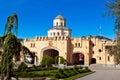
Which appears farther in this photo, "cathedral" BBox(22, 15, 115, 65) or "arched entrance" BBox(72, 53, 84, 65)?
"arched entrance" BBox(72, 53, 84, 65)

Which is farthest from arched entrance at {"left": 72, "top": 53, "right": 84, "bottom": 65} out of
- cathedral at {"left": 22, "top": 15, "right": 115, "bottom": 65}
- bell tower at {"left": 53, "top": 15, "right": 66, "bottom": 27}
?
bell tower at {"left": 53, "top": 15, "right": 66, "bottom": 27}

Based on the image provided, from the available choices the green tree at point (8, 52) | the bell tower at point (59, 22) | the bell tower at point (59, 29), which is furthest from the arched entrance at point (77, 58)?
the green tree at point (8, 52)

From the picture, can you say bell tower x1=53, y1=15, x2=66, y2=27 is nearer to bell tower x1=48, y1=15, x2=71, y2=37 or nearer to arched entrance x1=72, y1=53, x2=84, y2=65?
bell tower x1=48, y1=15, x2=71, y2=37

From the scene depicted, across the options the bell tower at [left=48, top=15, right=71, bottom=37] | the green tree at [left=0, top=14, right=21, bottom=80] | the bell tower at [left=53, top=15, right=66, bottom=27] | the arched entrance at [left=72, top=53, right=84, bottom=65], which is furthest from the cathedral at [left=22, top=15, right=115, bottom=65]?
the green tree at [left=0, top=14, right=21, bottom=80]

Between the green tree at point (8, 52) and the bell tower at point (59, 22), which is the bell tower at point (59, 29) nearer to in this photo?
the bell tower at point (59, 22)

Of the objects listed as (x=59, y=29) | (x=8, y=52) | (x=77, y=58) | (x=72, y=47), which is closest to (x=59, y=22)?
(x=59, y=29)

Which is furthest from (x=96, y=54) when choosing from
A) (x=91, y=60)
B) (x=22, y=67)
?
(x=22, y=67)

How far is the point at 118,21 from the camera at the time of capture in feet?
44.9

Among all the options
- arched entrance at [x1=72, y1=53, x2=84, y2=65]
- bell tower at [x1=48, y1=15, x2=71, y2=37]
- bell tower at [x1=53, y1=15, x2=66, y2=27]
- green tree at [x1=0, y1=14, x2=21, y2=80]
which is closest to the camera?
green tree at [x1=0, y1=14, x2=21, y2=80]

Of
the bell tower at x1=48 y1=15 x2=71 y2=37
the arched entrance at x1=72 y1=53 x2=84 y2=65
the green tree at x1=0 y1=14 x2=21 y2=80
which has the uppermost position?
the bell tower at x1=48 y1=15 x2=71 y2=37

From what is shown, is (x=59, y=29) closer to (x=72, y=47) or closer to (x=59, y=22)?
(x=59, y=22)

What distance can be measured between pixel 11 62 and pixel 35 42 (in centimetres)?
6321

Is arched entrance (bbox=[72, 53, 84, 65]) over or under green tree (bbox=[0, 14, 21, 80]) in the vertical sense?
over

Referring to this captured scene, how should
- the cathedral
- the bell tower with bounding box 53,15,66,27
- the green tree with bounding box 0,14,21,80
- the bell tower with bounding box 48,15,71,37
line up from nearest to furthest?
the green tree with bounding box 0,14,21,80 < the cathedral < the bell tower with bounding box 48,15,71,37 < the bell tower with bounding box 53,15,66,27
